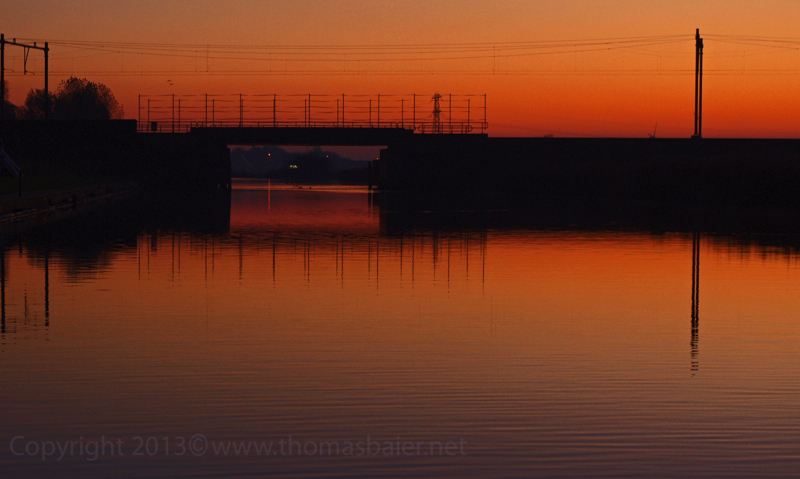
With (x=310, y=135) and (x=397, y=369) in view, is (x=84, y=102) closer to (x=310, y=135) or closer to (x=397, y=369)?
Answer: (x=310, y=135)

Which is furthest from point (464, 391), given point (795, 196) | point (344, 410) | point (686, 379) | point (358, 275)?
point (795, 196)

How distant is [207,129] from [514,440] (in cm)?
9716

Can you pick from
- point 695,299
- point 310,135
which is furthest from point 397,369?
point 310,135

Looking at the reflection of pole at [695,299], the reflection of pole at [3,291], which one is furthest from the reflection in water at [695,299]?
the reflection of pole at [3,291]

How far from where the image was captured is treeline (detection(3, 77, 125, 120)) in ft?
570

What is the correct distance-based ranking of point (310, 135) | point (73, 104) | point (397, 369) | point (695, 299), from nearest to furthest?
1. point (397, 369)
2. point (695, 299)
3. point (310, 135)
4. point (73, 104)

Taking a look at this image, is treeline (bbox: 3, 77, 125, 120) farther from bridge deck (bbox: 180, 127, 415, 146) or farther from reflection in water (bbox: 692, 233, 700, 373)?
reflection in water (bbox: 692, 233, 700, 373)

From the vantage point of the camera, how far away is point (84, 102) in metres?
176

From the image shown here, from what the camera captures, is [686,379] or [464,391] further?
[686,379]

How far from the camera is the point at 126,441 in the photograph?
26.1 feet

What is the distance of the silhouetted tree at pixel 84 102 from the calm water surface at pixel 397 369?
158107mm

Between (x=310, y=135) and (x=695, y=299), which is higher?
(x=310, y=135)

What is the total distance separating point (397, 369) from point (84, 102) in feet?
573

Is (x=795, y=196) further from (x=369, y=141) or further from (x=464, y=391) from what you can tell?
(x=369, y=141)
